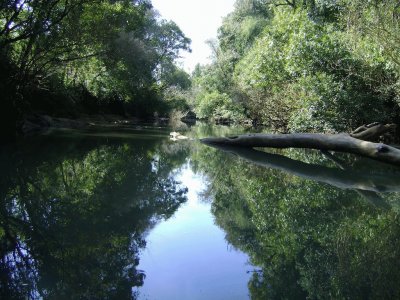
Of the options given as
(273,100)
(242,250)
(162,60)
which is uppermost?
(162,60)

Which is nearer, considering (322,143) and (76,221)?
(76,221)

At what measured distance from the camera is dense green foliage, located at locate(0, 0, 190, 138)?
1303 centimetres

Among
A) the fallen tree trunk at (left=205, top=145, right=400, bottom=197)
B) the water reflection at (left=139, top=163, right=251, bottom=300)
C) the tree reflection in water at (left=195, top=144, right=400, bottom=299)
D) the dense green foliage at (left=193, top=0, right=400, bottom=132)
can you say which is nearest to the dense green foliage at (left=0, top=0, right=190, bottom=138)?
the dense green foliage at (left=193, top=0, right=400, bottom=132)

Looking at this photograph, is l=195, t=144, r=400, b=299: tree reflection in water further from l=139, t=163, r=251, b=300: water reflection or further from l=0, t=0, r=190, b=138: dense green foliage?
l=0, t=0, r=190, b=138: dense green foliage

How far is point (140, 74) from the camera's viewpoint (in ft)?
103

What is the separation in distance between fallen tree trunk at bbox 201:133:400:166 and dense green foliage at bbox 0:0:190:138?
285 inches

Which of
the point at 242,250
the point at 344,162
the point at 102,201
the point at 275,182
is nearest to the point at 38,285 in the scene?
the point at 242,250

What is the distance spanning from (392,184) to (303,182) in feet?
6.09

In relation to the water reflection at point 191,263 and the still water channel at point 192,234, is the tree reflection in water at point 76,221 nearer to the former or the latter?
the still water channel at point 192,234

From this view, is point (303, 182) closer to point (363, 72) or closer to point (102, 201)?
point (102, 201)

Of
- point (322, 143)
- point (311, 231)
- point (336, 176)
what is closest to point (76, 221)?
point (311, 231)

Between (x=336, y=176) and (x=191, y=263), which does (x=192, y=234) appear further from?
(x=336, y=176)

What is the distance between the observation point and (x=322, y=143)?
11008mm

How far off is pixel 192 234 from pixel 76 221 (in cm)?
129
